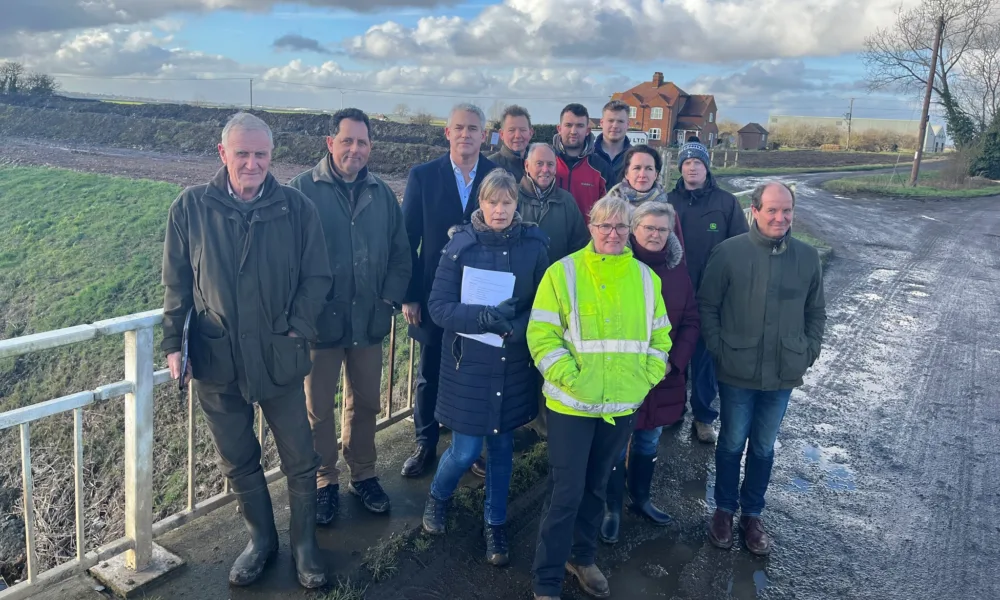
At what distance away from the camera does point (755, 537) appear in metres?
3.83

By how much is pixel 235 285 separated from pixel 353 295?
824 mm

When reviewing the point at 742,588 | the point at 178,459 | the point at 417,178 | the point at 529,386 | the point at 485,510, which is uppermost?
the point at 417,178

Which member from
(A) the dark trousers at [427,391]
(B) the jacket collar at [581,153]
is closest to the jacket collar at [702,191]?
(B) the jacket collar at [581,153]

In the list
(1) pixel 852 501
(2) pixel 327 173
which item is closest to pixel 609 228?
(2) pixel 327 173

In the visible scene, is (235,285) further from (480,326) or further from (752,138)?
(752,138)

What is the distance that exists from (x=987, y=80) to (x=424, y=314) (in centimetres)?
3926

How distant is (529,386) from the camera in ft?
11.8

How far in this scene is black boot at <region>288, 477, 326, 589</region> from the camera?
321cm

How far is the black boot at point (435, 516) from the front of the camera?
3684 millimetres

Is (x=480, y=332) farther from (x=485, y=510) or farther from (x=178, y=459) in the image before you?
(x=178, y=459)

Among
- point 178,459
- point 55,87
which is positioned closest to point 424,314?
point 178,459

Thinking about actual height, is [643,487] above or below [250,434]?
below

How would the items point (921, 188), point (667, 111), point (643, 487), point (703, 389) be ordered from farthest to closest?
point (667, 111) → point (921, 188) → point (703, 389) → point (643, 487)

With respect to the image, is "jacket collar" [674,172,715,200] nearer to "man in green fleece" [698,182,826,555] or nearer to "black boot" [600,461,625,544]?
"man in green fleece" [698,182,826,555]
